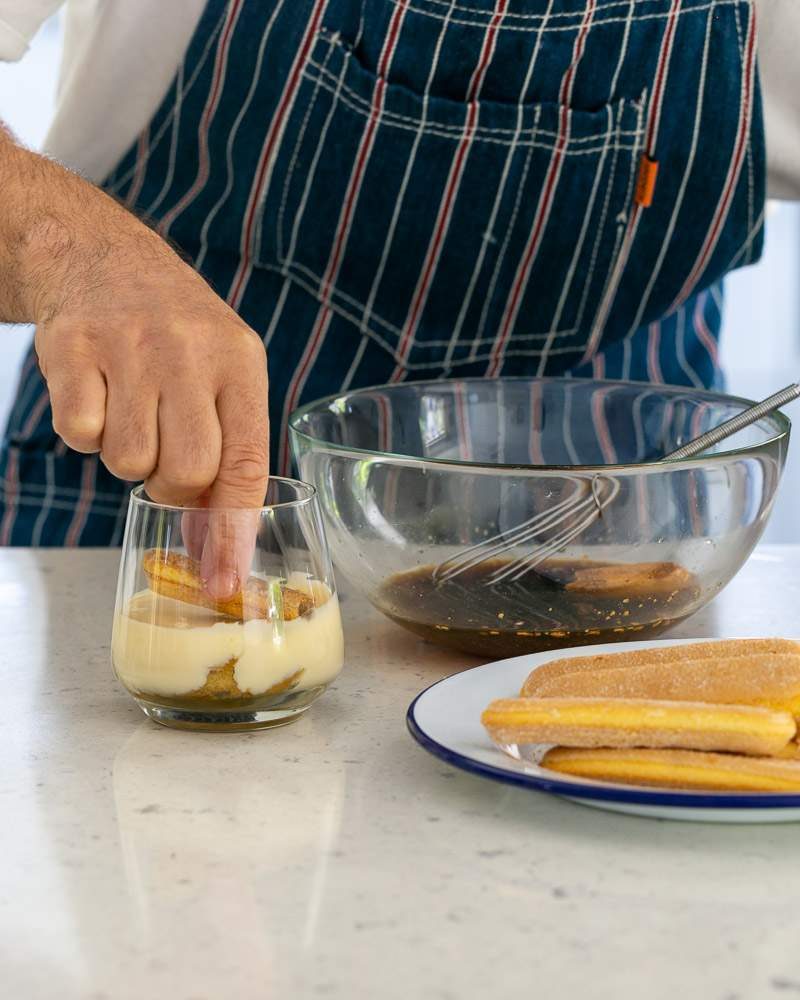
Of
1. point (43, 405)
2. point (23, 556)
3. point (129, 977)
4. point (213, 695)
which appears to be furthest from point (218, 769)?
point (43, 405)

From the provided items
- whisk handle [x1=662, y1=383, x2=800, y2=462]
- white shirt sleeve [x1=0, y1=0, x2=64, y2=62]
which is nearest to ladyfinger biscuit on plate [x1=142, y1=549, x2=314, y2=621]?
whisk handle [x1=662, y1=383, x2=800, y2=462]

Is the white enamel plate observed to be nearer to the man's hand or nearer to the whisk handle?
the man's hand

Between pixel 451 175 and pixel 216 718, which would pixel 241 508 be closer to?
pixel 216 718

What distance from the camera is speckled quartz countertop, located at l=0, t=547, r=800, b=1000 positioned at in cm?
51

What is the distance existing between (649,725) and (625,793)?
0.04m

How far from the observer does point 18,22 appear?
1.24 m

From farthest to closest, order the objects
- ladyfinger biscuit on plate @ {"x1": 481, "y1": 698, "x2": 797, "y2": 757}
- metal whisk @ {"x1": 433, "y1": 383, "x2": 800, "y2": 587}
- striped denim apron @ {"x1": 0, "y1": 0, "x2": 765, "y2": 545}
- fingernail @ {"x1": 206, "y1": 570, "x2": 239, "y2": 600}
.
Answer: striped denim apron @ {"x1": 0, "y1": 0, "x2": 765, "y2": 545} → metal whisk @ {"x1": 433, "y1": 383, "x2": 800, "y2": 587} → fingernail @ {"x1": 206, "y1": 570, "x2": 239, "y2": 600} → ladyfinger biscuit on plate @ {"x1": 481, "y1": 698, "x2": 797, "y2": 757}

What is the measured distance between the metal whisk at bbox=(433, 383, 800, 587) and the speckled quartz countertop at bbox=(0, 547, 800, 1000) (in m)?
0.12

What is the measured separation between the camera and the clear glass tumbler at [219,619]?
723 millimetres

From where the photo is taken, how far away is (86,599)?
106 centimetres

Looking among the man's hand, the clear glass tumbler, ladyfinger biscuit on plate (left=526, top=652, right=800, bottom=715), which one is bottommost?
the clear glass tumbler

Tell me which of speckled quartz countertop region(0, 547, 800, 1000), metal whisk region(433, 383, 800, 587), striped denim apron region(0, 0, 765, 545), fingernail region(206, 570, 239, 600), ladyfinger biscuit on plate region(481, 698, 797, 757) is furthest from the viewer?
striped denim apron region(0, 0, 765, 545)

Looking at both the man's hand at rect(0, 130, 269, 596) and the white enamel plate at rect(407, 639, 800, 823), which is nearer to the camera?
the white enamel plate at rect(407, 639, 800, 823)

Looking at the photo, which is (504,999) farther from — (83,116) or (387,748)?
(83,116)
